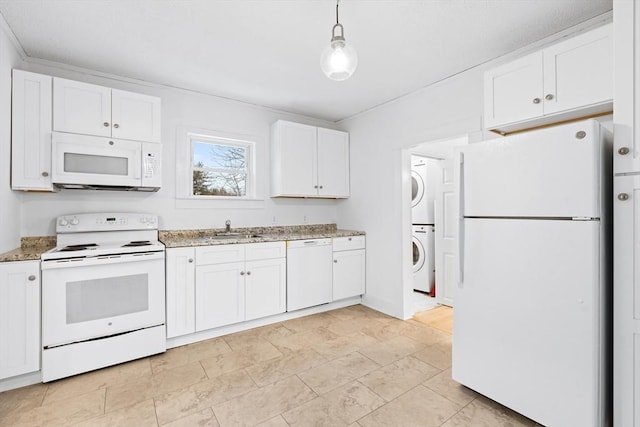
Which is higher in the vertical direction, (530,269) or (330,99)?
(330,99)

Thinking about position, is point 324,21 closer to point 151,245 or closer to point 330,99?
point 330,99

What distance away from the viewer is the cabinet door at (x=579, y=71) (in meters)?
1.78

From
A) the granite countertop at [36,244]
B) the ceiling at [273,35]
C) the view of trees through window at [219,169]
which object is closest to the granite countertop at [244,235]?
the view of trees through window at [219,169]

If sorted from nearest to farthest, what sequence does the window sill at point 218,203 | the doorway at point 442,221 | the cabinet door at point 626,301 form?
the cabinet door at point 626,301, the window sill at point 218,203, the doorway at point 442,221

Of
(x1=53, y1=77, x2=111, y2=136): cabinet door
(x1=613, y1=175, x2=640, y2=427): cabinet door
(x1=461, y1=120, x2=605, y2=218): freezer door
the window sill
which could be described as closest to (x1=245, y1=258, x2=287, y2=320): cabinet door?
the window sill

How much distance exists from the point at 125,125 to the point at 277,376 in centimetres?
250

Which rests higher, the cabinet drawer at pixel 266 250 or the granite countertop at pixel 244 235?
the granite countertop at pixel 244 235

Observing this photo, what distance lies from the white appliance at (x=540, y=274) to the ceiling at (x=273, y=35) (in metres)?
0.96

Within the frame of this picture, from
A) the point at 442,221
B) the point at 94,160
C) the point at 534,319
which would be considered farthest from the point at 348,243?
the point at 94,160

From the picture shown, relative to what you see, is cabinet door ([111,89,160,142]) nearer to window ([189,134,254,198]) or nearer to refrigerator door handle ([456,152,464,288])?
window ([189,134,254,198])

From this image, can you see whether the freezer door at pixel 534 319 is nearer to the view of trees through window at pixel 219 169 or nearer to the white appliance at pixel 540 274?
the white appliance at pixel 540 274

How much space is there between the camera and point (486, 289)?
191cm

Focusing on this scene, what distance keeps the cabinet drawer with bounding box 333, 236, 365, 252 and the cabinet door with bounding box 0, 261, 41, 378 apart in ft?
8.92

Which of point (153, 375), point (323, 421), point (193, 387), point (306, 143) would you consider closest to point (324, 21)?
point (306, 143)
